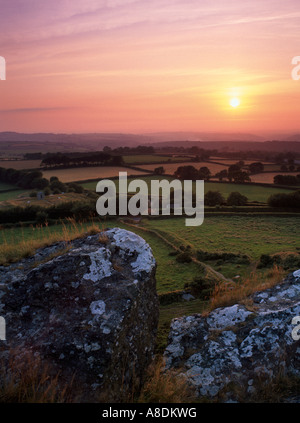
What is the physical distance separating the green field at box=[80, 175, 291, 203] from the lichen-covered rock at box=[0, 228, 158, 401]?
50047 mm

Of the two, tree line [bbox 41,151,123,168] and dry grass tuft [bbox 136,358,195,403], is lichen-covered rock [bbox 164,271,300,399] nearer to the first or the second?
dry grass tuft [bbox 136,358,195,403]

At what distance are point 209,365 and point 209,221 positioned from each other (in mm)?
34513

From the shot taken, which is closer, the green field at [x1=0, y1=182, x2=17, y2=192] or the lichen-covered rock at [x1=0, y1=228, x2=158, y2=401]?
the lichen-covered rock at [x1=0, y1=228, x2=158, y2=401]

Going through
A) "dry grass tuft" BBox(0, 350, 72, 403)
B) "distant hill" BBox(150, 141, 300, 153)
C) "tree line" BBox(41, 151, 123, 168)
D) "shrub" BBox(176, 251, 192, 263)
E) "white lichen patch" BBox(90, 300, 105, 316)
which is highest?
"distant hill" BBox(150, 141, 300, 153)

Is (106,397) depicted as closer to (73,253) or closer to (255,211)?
(73,253)

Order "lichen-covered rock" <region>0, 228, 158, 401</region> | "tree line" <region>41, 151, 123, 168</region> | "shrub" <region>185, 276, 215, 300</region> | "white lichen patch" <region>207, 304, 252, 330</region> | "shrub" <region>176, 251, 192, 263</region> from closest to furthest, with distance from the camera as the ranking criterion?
"lichen-covered rock" <region>0, 228, 158, 401</region>, "white lichen patch" <region>207, 304, 252, 330</region>, "shrub" <region>185, 276, 215, 300</region>, "shrub" <region>176, 251, 192, 263</region>, "tree line" <region>41, 151, 123, 168</region>

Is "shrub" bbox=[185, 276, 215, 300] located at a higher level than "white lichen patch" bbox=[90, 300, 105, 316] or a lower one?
lower

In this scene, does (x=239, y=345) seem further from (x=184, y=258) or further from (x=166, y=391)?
(x=184, y=258)

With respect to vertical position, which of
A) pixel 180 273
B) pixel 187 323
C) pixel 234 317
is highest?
pixel 234 317

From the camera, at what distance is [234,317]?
7711mm

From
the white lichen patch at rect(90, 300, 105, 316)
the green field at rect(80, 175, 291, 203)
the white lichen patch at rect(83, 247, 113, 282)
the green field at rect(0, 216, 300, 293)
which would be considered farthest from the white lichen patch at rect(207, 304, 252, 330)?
the green field at rect(80, 175, 291, 203)

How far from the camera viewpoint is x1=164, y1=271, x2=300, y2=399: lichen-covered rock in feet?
19.8

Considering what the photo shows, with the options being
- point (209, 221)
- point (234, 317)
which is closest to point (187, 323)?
point (234, 317)

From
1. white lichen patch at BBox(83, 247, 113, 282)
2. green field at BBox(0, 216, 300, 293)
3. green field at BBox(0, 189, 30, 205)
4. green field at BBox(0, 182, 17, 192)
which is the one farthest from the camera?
green field at BBox(0, 182, 17, 192)
